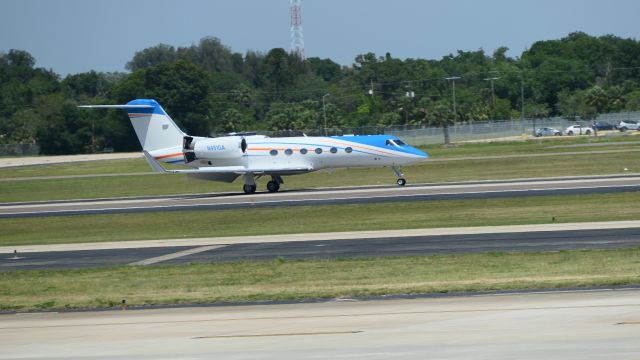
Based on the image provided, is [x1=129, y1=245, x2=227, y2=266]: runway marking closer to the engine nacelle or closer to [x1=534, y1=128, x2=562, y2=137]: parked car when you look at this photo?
the engine nacelle

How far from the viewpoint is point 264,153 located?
53.1 meters

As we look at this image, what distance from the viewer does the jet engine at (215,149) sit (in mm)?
53406

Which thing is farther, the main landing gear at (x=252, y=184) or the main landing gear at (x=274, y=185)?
the main landing gear at (x=274, y=185)

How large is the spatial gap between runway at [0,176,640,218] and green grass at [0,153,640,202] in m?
5.64

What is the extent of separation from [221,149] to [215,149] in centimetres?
34

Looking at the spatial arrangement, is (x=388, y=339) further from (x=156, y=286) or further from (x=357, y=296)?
(x=156, y=286)

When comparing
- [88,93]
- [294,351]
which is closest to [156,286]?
[294,351]

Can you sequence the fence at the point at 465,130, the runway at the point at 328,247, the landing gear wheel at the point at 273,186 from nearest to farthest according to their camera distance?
the runway at the point at 328,247 → the landing gear wheel at the point at 273,186 → the fence at the point at 465,130

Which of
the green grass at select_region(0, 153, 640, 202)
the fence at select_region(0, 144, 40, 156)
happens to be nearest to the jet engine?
the green grass at select_region(0, 153, 640, 202)

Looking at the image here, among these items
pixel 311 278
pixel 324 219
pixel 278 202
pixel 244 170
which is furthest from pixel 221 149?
pixel 311 278

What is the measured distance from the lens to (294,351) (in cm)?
1578

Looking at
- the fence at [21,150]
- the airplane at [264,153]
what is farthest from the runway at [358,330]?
the fence at [21,150]

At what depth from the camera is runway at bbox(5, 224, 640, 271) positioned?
2790 centimetres

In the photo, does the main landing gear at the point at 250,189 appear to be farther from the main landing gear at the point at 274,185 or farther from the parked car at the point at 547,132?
the parked car at the point at 547,132
